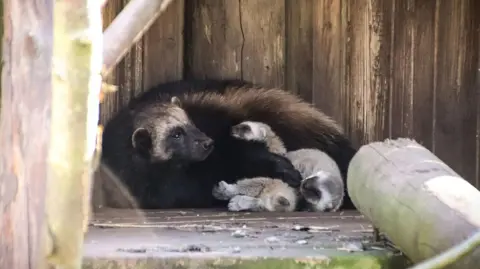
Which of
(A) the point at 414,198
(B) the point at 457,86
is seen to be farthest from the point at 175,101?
(A) the point at 414,198

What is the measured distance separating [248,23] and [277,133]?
A: 52 cm

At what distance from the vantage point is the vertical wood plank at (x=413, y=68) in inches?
153

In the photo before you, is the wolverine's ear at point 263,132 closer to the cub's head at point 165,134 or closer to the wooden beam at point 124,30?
the cub's head at point 165,134

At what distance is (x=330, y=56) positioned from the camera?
12.9 ft

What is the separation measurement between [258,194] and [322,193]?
0.25m

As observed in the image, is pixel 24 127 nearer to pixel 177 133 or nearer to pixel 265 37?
pixel 177 133

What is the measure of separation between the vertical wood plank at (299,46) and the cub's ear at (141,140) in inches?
28.5

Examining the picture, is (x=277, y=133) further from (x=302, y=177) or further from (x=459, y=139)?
(x=459, y=139)

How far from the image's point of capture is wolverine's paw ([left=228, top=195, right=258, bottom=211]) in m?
3.37

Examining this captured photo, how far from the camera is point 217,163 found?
147 inches

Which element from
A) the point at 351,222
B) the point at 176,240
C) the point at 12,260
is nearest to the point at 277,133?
the point at 351,222

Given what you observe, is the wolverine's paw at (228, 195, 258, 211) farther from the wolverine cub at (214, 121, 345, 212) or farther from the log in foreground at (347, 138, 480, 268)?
the log in foreground at (347, 138, 480, 268)

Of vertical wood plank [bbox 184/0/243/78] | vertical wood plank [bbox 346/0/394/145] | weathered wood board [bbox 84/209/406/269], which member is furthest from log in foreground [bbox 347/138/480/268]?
vertical wood plank [bbox 184/0/243/78]

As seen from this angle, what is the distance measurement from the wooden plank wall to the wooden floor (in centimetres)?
86
